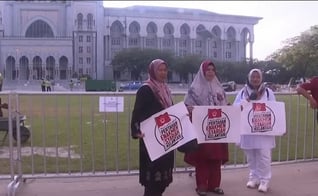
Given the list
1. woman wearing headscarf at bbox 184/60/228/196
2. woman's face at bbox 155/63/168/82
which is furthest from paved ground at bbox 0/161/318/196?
woman's face at bbox 155/63/168/82

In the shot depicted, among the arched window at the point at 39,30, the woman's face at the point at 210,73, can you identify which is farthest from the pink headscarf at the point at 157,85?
the arched window at the point at 39,30

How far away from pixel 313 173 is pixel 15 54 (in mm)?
83760

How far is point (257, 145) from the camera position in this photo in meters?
6.61

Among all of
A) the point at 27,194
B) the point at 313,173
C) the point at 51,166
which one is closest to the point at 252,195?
the point at 313,173

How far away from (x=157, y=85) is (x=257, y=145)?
1821mm

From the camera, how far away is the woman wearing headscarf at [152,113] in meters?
5.56

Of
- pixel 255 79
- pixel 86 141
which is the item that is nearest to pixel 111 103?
pixel 255 79

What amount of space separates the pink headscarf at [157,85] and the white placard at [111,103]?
1.37m

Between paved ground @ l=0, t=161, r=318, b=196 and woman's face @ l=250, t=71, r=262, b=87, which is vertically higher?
woman's face @ l=250, t=71, r=262, b=87

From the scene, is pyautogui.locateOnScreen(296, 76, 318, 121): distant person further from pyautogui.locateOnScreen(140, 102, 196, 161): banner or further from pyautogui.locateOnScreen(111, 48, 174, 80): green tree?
pyautogui.locateOnScreen(111, 48, 174, 80): green tree

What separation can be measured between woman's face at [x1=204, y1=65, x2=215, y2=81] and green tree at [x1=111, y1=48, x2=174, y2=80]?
76410 millimetres

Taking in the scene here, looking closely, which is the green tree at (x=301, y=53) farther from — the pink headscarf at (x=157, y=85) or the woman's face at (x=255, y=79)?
the pink headscarf at (x=157, y=85)

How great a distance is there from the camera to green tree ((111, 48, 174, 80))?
3305 inches

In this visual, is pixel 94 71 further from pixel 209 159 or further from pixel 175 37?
pixel 209 159
